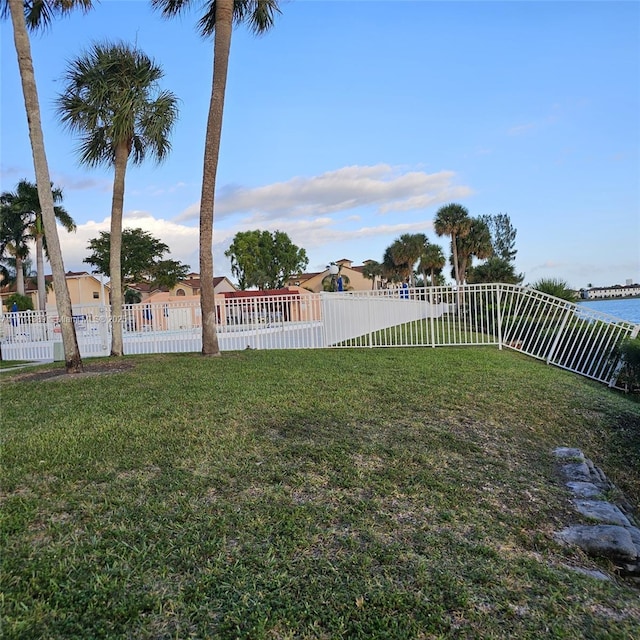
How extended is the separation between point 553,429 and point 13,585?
532 centimetres

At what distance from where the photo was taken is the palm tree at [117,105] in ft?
33.1

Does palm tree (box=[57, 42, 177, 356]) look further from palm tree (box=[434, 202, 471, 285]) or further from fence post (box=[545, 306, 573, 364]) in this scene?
palm tree (box=[434, 202, 471, 285])

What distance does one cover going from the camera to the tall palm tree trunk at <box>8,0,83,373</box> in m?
7.70

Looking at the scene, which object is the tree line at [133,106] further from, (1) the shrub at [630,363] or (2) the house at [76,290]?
(2) the house at [76,290]

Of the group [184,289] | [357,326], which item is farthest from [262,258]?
[357,326]

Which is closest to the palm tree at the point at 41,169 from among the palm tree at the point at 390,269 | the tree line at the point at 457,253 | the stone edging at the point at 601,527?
the stone edging at the point at 601,527

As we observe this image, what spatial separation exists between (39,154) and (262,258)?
159ft

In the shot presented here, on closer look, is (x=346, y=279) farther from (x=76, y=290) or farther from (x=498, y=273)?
(x=498, y=273)

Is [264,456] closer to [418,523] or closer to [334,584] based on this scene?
[418,523]

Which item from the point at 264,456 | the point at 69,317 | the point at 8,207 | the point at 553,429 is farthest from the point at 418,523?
the point at 8,207

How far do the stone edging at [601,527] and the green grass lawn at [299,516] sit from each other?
115 mm

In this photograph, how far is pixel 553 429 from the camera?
543 cm

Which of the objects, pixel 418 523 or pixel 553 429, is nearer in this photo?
pixel 418 523

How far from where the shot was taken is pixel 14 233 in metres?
34.4
